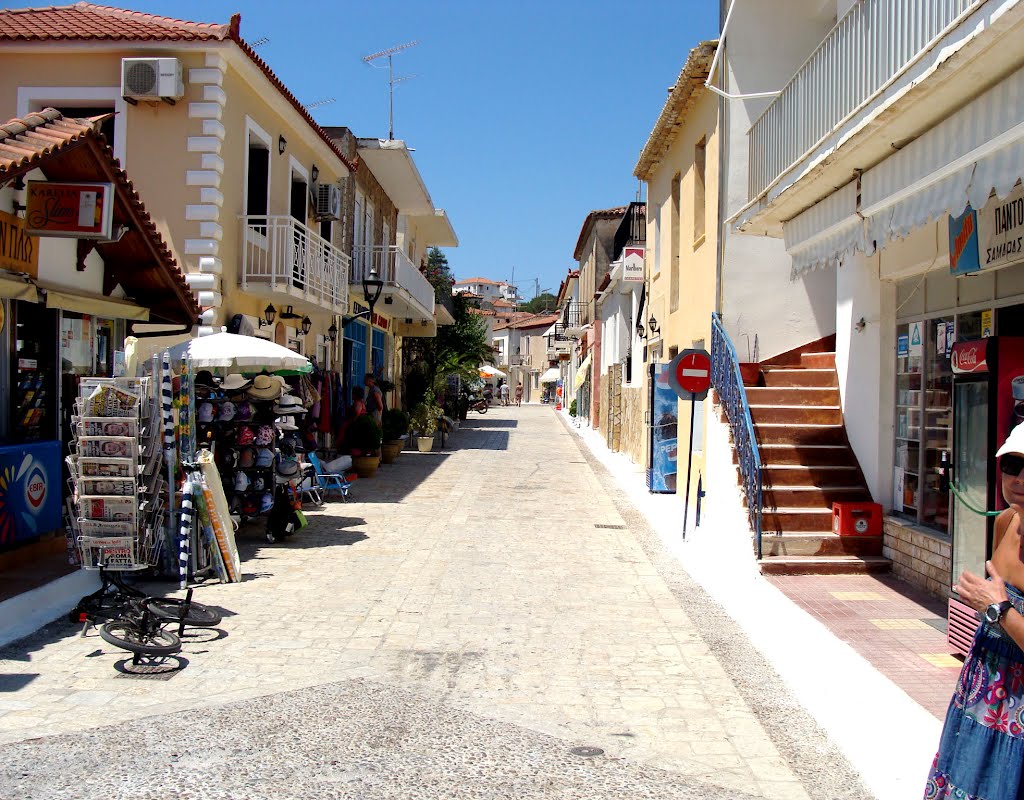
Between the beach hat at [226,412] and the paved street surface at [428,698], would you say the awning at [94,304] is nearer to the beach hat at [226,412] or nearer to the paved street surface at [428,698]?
the beach hat at [226,412]

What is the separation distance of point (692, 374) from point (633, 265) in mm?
9344

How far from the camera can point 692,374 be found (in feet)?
32.3

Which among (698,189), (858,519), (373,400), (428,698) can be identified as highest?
(698,189)

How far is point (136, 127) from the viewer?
11930 mm

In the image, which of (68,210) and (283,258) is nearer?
(68,210)

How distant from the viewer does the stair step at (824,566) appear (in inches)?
322

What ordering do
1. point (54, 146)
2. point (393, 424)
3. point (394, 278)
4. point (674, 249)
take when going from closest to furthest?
1. point (54, 146)
2. point (674, 249)
3. point (393, 424)
4. point (394, 278)

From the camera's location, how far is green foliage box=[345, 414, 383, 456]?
1617 cm

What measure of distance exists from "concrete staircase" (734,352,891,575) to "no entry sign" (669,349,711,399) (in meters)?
0.75

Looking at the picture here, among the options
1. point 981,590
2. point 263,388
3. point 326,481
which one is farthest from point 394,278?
point 981,590

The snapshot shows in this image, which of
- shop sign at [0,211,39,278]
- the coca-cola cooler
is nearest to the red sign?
the coca-cola cooler

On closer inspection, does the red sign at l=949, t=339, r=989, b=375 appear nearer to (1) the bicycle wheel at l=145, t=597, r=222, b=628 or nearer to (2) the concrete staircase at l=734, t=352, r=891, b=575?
(2) the concrete staircase at l=734, t=352, r=891, b=575

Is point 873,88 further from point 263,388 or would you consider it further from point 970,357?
point 263,388

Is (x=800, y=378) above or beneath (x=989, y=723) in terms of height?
above
